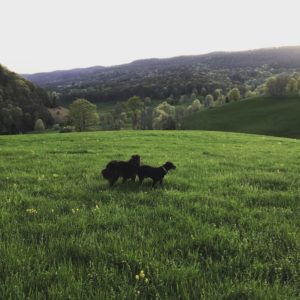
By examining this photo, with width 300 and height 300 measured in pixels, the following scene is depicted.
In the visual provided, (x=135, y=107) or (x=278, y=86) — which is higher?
(x=278, y=86)

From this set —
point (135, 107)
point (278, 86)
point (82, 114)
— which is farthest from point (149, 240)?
point (278, 86)

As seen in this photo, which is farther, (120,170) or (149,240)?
(120,170)

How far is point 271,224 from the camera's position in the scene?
6828mm

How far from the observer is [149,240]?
19.0ft

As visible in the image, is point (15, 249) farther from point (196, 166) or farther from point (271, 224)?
point (196, 166)

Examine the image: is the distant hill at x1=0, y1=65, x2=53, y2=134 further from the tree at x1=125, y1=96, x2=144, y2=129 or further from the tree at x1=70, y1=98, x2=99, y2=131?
the tree at x1=125, y1=96, x2=144, y2=129

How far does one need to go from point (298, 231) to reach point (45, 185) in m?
7.03

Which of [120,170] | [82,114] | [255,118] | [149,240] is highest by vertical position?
[149,240]

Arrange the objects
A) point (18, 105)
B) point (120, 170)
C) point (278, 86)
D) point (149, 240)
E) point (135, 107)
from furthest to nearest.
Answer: point (278, 86) < point (18, 105) < point (135, 107) < point (120, 170) < point (149, 240)

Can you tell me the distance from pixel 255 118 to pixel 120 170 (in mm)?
114903

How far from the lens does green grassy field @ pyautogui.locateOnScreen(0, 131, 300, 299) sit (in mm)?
4434

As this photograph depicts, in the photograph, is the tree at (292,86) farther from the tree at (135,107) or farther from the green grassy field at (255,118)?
the tree at (135,107)

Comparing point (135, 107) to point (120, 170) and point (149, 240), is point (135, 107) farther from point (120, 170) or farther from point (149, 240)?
point (149, 240)

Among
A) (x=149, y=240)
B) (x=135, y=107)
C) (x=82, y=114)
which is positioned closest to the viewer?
(x=149, y=240)
